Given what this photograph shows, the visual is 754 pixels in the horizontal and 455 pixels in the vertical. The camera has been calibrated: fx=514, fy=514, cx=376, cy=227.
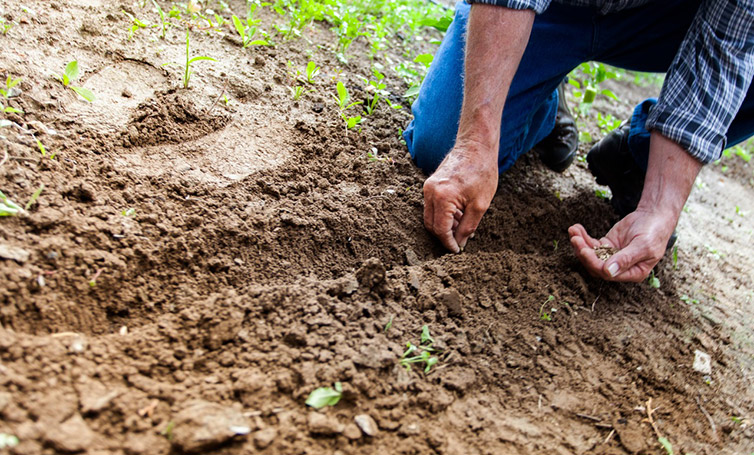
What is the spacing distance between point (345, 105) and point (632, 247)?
1.35m

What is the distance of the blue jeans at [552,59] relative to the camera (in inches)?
85.4

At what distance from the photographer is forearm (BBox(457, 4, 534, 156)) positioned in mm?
1783

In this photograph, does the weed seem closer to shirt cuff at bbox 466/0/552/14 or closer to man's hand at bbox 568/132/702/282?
shirt cuff at bbox 466/0/552/14

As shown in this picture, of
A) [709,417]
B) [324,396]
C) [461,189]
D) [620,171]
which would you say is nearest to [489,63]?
[461,189]

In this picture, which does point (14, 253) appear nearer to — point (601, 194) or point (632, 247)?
point (632, 247)

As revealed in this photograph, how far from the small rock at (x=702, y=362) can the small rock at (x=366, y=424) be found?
48.4 inches

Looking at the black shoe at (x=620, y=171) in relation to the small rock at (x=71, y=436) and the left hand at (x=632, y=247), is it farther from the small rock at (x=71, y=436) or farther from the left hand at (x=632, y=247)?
the small rock at (x=71, y=436)

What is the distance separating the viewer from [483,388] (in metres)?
1.43

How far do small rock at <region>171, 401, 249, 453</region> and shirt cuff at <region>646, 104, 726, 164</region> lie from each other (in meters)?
1.82

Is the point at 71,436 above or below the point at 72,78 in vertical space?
below

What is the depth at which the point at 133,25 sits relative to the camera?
228 centimetres

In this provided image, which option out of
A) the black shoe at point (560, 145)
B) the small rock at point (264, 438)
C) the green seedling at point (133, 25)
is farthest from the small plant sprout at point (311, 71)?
the small rock at point (264, 438)

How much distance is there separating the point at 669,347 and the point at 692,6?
1.43 meters

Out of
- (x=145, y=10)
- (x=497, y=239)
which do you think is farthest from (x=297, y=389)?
(x=145, y=10)
